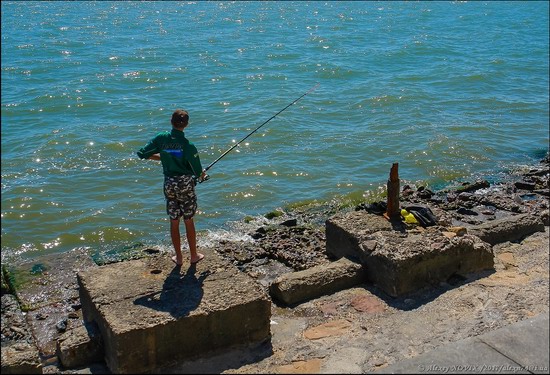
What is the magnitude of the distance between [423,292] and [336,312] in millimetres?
879

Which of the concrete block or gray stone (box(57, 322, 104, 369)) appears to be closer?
gray stone (box(57, 322, 104, 369))

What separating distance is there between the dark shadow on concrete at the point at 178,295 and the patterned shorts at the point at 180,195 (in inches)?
25.9

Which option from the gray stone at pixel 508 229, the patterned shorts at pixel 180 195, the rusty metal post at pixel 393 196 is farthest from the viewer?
the gray stone at pixel 508 229

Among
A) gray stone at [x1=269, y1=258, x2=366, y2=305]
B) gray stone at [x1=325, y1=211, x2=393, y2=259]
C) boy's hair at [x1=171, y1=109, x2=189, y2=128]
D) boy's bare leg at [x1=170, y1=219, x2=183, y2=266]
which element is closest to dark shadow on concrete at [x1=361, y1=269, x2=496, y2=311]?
gray stone at [x1=269, y1=258, x2=366, y2=305]

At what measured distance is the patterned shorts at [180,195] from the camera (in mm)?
6609

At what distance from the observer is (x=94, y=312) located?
595cm

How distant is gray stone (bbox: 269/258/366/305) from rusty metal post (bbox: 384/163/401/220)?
0.80 meters

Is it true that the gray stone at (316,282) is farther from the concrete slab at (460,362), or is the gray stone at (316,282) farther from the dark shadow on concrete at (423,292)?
the concrete slab at (460,362)

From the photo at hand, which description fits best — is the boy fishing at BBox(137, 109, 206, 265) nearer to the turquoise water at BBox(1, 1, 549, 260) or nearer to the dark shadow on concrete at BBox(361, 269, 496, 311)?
the dark shadow on concrete at BBox(361, 269, 496, 311)

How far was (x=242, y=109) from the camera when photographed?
18328 millimetres

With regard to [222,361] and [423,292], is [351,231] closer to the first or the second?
[423,292]

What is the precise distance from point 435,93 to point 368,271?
1411cm

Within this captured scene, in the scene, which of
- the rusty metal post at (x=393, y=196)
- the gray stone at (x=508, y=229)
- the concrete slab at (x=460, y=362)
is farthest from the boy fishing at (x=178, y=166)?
the gray stone at (x=508, y=229)

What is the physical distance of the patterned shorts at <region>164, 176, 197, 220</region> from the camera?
6.61 metres
